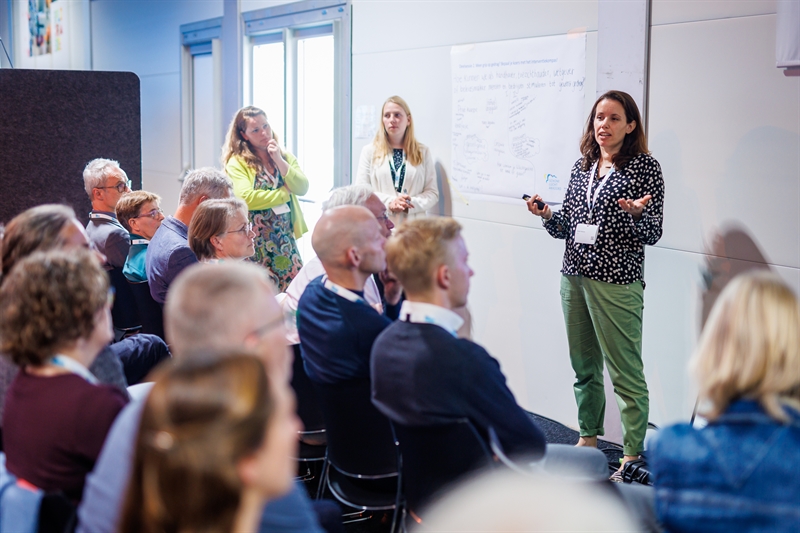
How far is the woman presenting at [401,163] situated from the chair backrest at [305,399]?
199 cm

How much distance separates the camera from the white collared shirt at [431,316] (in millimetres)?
1986

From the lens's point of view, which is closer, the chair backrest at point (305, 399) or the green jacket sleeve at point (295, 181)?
the chair backrest at point (305, 399)

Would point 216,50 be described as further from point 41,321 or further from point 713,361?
point 713,361

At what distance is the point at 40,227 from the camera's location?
2.30 meters

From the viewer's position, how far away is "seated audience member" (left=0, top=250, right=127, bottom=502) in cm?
152

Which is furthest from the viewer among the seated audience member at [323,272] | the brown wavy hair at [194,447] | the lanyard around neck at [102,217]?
the lanyard around neck at [102,217]

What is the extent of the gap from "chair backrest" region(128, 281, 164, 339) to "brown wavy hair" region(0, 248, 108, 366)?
5.90 feet

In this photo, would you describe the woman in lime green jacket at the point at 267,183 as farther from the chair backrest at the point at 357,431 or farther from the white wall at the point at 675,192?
the chair backrest at the point at 357,431

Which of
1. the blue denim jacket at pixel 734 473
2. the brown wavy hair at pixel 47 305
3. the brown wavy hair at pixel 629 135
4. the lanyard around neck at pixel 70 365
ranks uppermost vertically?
the brown wavy hair at pixel 629 135

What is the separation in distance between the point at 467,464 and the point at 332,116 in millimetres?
4513

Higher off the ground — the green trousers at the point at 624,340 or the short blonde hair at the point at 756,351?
the short blonde hair at the point at 756,351

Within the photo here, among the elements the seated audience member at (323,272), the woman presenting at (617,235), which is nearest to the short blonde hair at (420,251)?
the seated audience member at (323,272)

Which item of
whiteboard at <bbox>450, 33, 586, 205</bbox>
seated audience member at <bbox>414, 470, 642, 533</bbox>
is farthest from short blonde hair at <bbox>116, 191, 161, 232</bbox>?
seated audience member at <bbox>414, 470, 642, 533</bbox>

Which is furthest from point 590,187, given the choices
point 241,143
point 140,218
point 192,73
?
point 192,73
